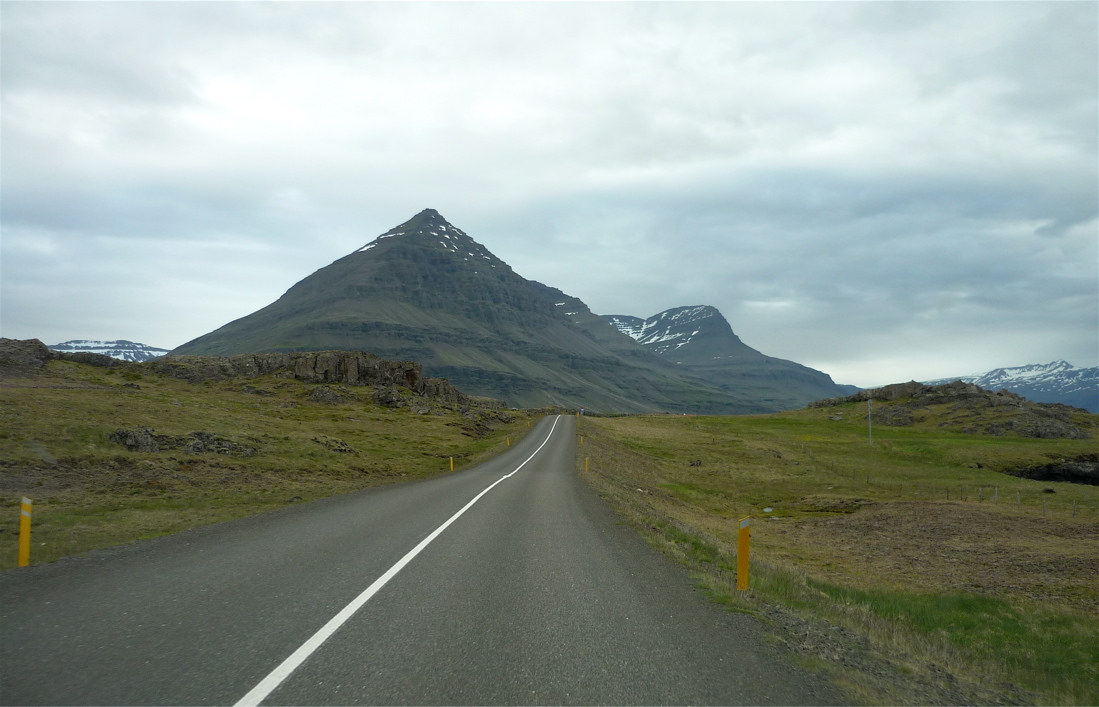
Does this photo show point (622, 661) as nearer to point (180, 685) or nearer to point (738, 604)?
point (738, 604)

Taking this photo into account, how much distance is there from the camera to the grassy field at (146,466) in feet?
49.5

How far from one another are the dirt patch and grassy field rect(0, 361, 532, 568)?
19318 millimetres

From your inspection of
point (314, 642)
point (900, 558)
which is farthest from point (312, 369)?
point (314, 642)

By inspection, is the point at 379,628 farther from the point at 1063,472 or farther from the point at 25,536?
the point at 1063,472

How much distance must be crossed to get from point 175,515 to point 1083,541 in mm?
30519

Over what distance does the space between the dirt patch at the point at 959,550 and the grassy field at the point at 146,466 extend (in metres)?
19.3

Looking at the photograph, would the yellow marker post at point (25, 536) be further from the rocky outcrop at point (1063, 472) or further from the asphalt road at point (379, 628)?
the rocky outcrop at point (1063, 472)

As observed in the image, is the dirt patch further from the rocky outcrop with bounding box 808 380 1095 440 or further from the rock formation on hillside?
the rock formation on hillside

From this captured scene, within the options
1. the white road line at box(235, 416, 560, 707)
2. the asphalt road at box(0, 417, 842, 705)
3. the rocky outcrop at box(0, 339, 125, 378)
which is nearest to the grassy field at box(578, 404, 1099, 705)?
the asphalt road at box(0, 417, 842, 705)

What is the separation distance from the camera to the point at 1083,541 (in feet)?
71.9

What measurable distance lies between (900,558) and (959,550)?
2.41 meters

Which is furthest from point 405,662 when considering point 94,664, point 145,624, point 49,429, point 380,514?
point 49,429

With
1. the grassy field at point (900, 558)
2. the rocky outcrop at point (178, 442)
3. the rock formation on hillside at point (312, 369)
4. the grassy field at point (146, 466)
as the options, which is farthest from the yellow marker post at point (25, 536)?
the rock formation on hillside at point (312, 369)

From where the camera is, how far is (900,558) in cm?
2098
